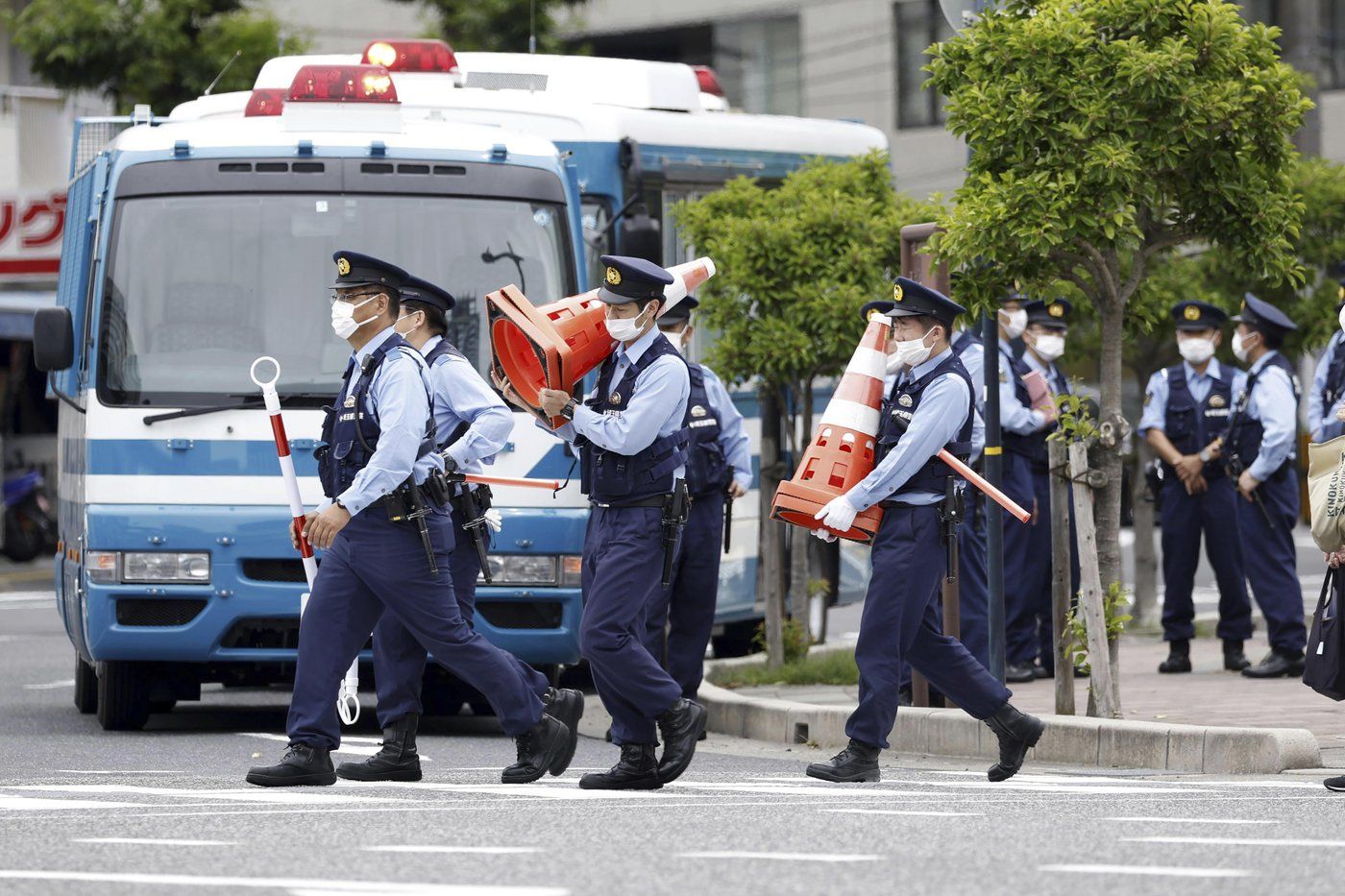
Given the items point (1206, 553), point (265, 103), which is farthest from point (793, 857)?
point (1206, 553)

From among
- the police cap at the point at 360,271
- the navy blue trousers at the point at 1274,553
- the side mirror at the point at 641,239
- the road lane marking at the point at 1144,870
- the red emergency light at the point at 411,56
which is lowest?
the road lane marking at the point at 1144,870

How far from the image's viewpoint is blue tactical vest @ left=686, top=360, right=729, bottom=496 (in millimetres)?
10633

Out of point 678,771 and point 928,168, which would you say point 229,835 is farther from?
point 928,168

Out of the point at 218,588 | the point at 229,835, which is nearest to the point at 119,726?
the point at 218,588

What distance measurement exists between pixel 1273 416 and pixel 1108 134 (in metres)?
3.31

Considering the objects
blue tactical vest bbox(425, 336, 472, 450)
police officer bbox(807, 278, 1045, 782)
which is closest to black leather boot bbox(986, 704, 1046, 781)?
police officer bbox(807, 278, 1045, 782)

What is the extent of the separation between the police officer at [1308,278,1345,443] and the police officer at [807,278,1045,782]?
252 cm

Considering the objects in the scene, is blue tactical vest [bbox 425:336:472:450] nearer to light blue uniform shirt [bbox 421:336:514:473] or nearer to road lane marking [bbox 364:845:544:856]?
light blue uniform shirt [bbox 421:336:514:473]

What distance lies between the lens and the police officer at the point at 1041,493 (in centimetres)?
1284

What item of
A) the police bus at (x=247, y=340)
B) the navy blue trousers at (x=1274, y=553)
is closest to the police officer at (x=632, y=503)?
the police bus at (x=247, y=340)

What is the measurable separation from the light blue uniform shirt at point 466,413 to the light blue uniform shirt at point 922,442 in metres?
1.29

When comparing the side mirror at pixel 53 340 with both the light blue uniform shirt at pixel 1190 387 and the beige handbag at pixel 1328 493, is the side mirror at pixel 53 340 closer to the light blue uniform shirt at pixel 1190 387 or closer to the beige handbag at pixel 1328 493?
the beige handbag at pixel 1328 493

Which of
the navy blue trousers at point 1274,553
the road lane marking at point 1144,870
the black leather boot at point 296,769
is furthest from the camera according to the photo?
the navy blue trousers at point 1274,553

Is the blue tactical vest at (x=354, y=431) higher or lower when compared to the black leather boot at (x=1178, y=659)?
higher
